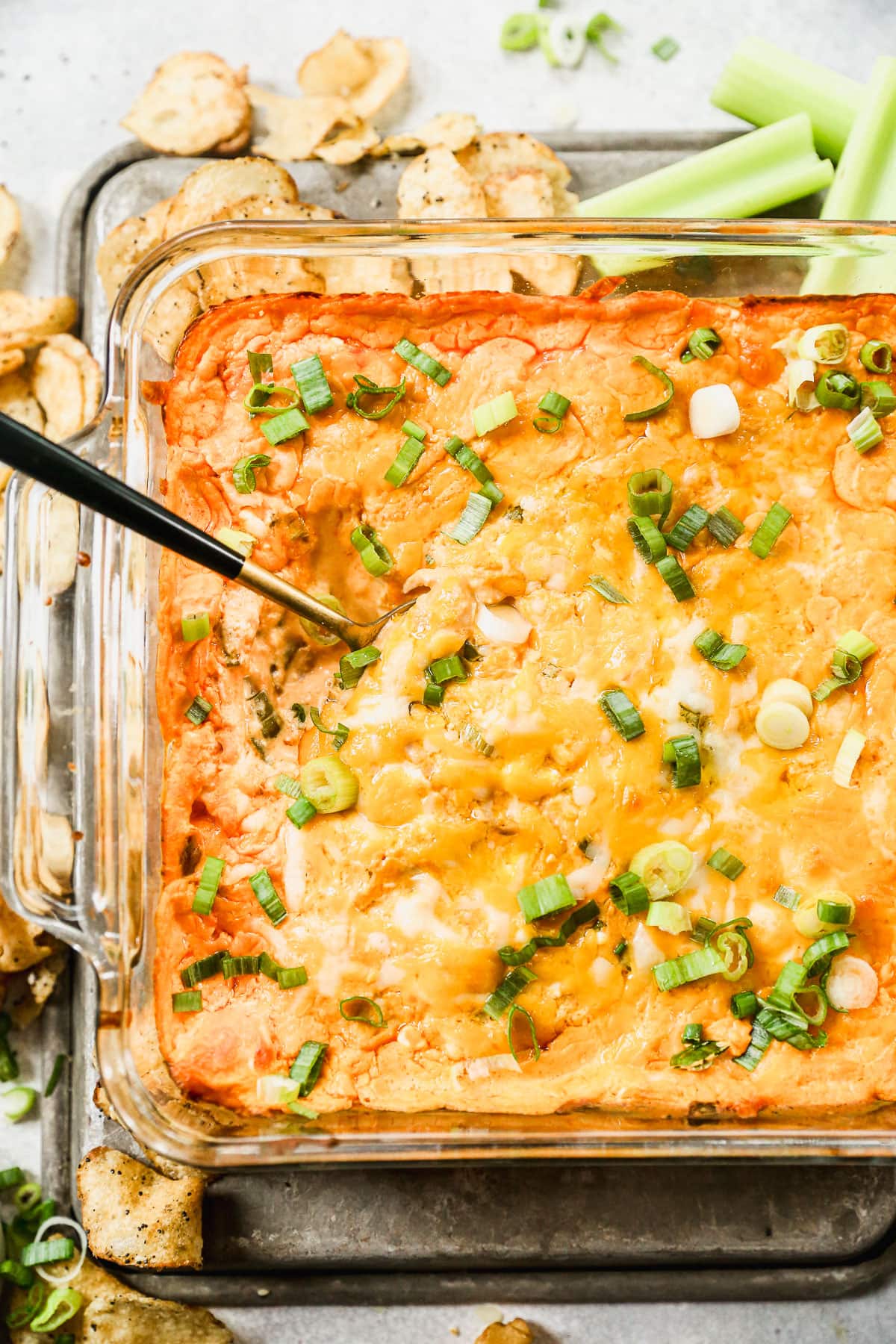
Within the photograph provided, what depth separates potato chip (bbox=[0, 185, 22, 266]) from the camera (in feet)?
8.43

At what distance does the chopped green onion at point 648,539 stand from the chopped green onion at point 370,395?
49 centimetres

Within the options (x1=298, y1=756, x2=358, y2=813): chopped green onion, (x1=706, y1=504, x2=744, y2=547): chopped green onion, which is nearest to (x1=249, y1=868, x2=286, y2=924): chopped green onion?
(x1=298, y1=756, x2=358, y2=813): chopped green onion

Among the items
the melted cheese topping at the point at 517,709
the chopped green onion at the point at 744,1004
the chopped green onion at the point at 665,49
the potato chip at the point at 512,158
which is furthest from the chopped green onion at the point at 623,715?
the chopped green onion at the point at 665,49

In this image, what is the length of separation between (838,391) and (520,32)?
126 centimetres

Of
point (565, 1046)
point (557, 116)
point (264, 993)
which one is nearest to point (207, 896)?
point (264, 993)

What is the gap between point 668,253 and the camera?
214 cm

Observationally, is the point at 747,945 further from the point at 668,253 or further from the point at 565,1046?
the point at 668,253

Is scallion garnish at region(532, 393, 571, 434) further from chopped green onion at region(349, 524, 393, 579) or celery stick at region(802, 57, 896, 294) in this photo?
celery stick at region(802, 57, 896, 294)

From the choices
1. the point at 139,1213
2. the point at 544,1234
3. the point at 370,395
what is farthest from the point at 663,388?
the point at 139,1213

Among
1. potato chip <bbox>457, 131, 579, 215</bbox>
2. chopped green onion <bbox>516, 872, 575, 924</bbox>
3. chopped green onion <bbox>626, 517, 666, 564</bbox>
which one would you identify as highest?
potato chip <bbox>457, 131, 579, 215</bbox>

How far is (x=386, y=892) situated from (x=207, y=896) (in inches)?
12.8

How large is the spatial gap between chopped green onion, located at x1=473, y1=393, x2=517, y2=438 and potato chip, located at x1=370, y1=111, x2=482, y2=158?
0.78 m

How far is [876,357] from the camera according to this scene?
2088 millimetres

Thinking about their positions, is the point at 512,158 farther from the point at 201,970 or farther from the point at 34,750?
the point at 201,970
